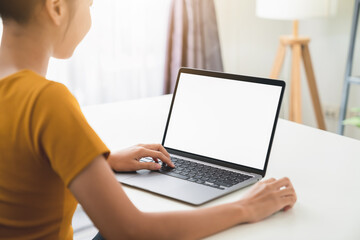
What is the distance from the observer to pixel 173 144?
1.20 m

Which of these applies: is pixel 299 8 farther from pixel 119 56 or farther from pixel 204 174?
pixel 204 174

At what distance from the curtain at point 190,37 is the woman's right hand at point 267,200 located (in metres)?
2.13

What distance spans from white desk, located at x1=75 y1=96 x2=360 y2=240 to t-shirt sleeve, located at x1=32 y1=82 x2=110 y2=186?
0.25 m

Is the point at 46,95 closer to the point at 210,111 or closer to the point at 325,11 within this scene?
the point at 210,111

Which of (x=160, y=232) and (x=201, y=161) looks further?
(x=201, y=161)

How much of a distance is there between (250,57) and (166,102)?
1.92m

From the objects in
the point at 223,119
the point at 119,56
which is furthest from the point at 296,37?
the point at 223,119

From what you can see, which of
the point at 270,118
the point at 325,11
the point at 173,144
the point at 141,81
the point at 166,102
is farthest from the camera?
the point at 141,81

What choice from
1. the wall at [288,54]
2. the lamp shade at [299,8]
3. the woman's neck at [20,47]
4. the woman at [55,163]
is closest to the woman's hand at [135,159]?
the woman at [55,163]

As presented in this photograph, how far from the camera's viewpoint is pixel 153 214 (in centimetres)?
77

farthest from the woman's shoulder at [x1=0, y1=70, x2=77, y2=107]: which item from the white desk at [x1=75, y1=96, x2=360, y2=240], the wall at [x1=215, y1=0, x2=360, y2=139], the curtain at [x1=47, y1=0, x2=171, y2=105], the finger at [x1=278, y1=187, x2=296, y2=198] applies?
the wall at [x1=215, y1=0, x2=360, y2=139]

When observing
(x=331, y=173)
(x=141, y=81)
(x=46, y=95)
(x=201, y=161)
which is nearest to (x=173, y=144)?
(x=201, y=161)

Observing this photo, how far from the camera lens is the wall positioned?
3.22m

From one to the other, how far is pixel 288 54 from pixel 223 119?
2.64m
